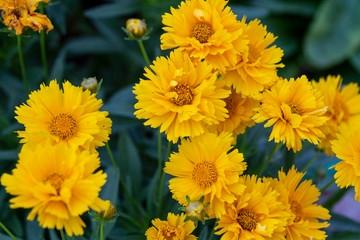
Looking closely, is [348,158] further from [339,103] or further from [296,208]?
[339,103]

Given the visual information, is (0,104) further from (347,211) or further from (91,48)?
(347,211)

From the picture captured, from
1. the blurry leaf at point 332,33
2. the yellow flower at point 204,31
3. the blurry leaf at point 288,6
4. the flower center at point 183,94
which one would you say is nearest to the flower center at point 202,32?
the yellow flower at point 204,31

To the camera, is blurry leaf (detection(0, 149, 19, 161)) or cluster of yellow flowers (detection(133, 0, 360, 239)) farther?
blurry leaf (detection(0, 149, 19, 161))

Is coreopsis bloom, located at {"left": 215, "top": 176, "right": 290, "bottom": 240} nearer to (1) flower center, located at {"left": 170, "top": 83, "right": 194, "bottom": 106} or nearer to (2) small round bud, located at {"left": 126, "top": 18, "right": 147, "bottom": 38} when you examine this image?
(1) flower center, located at {"left": 170, "top": 83, "right": 194, "bottom": 106}

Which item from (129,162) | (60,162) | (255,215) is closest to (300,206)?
(255,215)

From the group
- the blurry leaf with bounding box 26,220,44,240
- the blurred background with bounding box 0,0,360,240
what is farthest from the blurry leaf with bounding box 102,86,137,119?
the blurry leaf with bounding box 26,220,44,240

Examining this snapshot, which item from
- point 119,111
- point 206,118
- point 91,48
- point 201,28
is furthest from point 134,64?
point 206,118
